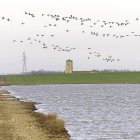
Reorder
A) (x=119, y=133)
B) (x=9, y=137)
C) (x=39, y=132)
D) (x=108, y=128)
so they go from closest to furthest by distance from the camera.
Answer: (x=9, y=137) < (x=39, y=132) < (x=119, y=133) < (x=108, y=128)

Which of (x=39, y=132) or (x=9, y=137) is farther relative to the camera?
(x=39, y=132)

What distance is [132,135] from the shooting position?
42.8m

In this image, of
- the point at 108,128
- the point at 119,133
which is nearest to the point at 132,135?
the point at 119,133

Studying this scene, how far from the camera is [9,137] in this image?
37344mm

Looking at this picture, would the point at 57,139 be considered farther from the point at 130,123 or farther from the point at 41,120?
the point at 130,123

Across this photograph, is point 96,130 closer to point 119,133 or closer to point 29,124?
point 119,133

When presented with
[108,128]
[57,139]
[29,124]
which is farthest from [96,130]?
[57,139]

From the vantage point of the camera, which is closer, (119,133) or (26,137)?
(26,137)

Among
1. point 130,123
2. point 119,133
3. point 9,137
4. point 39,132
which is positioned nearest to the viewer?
point 9,137

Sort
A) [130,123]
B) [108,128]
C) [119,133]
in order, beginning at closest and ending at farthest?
1. [119,133]
2. [108,128]
3. [130,123]

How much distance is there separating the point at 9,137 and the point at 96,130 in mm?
10548

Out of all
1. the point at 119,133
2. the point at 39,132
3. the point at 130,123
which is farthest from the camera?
Result: the point at 130,123

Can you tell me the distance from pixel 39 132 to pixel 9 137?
4000 mm

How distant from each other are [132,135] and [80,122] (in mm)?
11969
